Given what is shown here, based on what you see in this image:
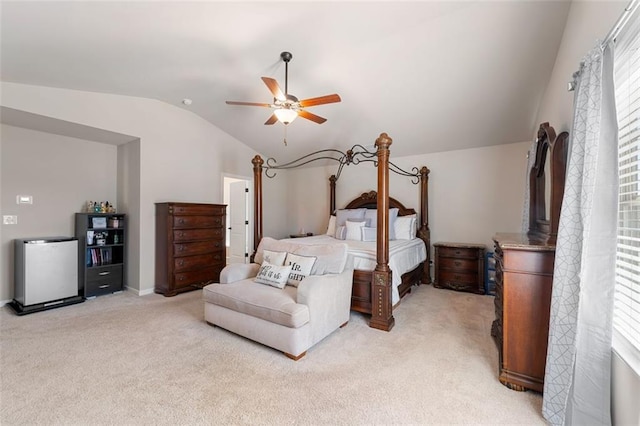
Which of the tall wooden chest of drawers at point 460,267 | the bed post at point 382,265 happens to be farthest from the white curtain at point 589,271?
the tall wooden chest of drawers at point 460,267

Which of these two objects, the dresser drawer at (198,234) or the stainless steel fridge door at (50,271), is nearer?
the stainless steel fridge door at (50,271)

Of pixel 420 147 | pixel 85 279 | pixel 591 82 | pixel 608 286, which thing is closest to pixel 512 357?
pixel 608 286

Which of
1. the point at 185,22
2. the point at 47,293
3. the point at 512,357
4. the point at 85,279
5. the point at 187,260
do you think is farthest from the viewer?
the point at 187,260

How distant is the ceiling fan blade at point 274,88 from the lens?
2.49 m

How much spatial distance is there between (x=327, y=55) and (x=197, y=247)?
3.39 metres

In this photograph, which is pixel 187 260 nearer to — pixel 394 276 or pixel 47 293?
pixel 47 293

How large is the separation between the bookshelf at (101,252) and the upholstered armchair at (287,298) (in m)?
2.35

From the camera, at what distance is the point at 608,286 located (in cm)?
145

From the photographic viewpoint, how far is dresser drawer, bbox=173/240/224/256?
4.21 metres

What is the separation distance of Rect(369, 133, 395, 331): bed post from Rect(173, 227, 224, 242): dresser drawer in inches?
116

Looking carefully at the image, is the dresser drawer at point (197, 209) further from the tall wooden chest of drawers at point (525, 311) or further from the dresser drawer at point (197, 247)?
the tall wooden chest of drawers at point (525, 311)

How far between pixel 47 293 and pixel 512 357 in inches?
204

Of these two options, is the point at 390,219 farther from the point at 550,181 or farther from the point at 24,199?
the point at 24,199

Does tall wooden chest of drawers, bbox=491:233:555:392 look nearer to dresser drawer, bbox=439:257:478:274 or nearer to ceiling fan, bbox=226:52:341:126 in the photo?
ceiling fan, bbox=226:52:341:126
